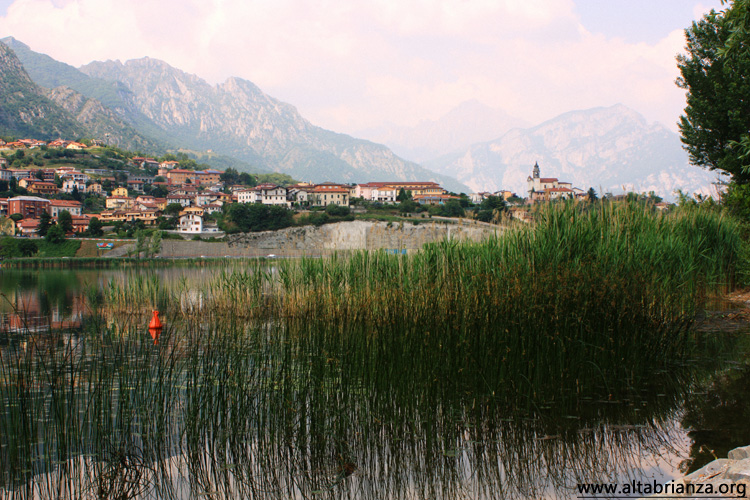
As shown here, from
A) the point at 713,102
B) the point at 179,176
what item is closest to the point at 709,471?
the point at 713,102

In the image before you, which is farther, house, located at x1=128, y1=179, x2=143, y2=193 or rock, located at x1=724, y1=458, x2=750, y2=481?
house, located at x1=128, y1=179, x2=143, y2=193

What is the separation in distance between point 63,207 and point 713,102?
291 feet

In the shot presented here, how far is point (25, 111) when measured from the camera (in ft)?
539

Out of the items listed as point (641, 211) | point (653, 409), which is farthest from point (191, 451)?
point (641, 211)

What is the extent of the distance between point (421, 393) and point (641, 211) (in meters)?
6.83

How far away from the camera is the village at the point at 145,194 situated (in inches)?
2936

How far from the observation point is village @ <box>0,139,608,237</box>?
74.6 metres

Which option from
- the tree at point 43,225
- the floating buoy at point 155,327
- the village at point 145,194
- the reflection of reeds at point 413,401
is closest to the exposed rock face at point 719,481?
the reflection of reeds at point 413,401

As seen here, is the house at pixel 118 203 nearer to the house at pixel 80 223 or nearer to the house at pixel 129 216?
the house at pixel 129 216

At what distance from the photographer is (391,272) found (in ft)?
24.7

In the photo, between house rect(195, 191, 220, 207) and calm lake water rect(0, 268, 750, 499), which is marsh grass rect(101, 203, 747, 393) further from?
house rect(195, 191, 220, 207)

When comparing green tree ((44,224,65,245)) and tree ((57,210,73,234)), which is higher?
tree ((57,210,73,234))

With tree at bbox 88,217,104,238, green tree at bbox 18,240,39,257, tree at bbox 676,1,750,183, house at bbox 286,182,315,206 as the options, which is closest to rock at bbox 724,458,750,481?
tree at bbox 676,1,750,183

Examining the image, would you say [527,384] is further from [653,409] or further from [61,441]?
[61,441]
